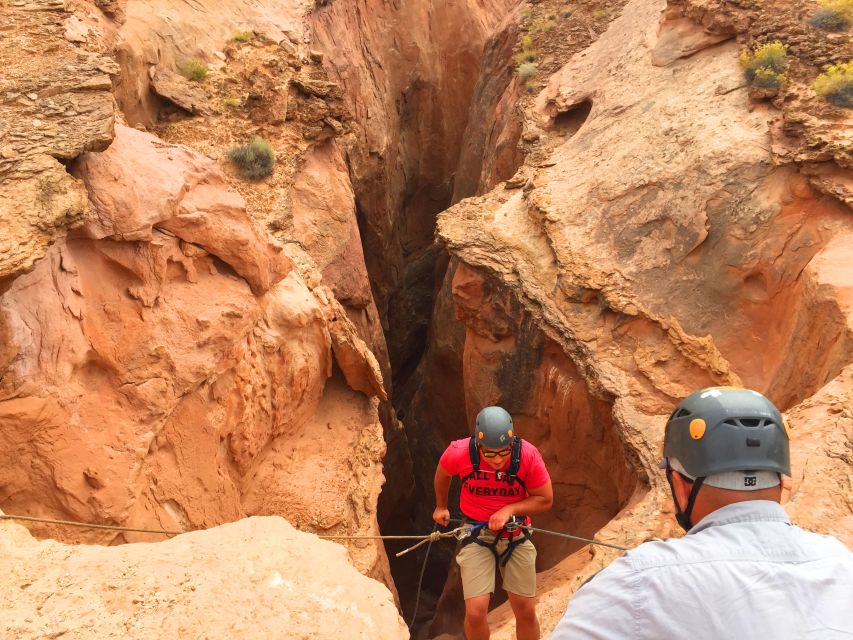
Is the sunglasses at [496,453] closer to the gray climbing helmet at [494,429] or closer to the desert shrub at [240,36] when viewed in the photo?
the gray climbing helmet at [494,429]

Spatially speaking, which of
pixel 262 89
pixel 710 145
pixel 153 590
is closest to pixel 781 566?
pixel 153 590

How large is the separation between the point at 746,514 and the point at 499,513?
3.48m

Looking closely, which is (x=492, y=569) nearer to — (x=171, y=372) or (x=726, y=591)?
(x=171, y=372)

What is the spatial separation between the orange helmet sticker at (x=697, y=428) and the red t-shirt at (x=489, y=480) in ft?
10.4

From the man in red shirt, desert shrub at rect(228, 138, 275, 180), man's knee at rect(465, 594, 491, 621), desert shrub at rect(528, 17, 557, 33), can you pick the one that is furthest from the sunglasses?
desert shrub at rect(528, 17, 557, 33)

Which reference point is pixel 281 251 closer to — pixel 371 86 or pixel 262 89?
pixel 262 89

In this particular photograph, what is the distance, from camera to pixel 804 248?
7395mm

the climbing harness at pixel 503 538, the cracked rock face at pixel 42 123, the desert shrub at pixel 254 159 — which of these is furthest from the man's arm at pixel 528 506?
the desert shrub at pixel 254 159

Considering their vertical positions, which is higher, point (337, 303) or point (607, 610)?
point (607, 610)

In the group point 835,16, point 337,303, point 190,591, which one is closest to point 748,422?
point 190,591

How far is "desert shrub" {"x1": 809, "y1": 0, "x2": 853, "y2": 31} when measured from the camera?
29.5 ft

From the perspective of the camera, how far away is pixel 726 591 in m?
1.57

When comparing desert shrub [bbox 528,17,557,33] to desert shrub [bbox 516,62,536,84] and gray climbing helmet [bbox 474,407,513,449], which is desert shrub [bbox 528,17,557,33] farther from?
gray climbing helmet [bbox 474,407,513,449]

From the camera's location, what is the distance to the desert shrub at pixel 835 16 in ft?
29.5
